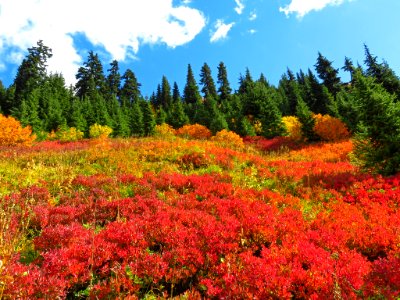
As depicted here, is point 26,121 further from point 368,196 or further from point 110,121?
point 368,196

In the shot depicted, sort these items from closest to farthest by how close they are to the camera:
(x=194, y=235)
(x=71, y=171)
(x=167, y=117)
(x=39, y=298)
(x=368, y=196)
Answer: (x=39, y=298)
(x=194, y=235)
(x=368, y=196)
(x=71, y=171)
(x=167, y=117)

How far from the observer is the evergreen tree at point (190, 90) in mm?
92688

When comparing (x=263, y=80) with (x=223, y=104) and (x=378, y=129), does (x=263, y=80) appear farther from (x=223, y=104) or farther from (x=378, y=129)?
(x=378, y=129)

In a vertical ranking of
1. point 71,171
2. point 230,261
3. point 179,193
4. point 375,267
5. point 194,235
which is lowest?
point 375,267

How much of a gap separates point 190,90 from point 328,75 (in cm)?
4505

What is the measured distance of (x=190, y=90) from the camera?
9519 cm

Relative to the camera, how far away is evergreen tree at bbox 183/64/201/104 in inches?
3649

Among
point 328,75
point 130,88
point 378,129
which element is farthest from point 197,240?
point 130,88

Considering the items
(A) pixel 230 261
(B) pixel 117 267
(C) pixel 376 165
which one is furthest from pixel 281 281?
(C) pixel 376 165

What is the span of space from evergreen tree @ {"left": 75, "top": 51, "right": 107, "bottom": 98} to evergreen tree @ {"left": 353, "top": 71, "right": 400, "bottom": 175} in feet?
291

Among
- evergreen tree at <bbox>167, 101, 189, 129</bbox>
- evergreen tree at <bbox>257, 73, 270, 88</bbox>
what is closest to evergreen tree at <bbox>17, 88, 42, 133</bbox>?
evergreen tree at <bbox>167, 101, 189, 129</bbox>

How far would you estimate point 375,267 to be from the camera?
4.98 m

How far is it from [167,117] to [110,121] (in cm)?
1462

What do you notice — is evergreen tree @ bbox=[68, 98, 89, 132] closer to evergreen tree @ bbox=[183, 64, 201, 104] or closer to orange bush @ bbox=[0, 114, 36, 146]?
orange bush @ bbox=[0, 114, 36, 146]
